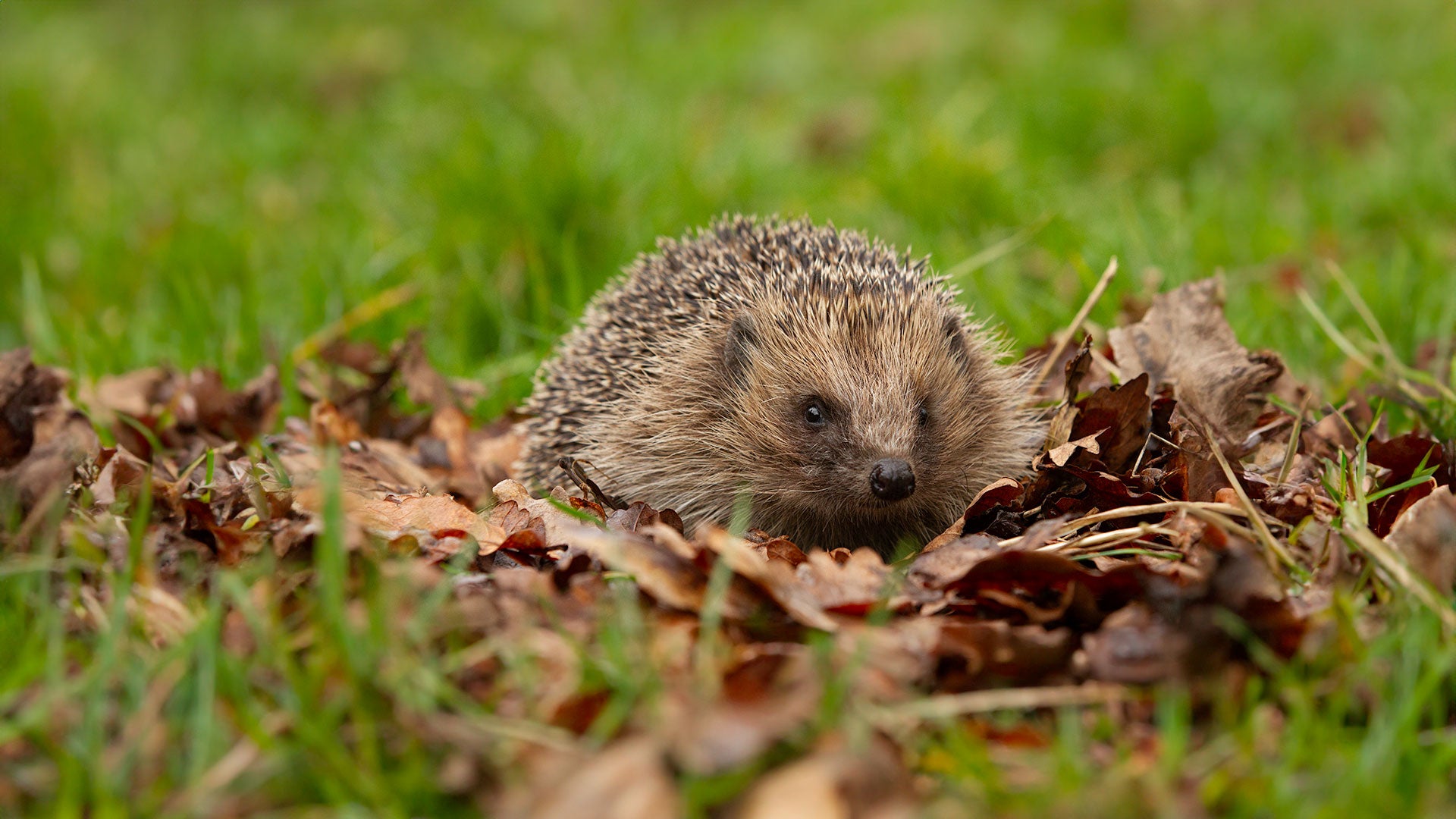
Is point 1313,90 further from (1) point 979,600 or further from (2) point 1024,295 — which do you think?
(1) point 979,600

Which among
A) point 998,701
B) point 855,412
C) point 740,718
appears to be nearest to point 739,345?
point 855,412

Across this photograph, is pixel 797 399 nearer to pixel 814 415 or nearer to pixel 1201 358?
pixel 814 415

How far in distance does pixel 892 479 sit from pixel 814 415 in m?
0.55

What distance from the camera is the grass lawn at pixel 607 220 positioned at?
265 centimetres

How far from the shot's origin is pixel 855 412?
454cm

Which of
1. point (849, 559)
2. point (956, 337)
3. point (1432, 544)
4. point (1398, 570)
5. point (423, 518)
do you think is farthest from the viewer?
point (956, 337)

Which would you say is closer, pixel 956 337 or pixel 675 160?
pixel 956 337

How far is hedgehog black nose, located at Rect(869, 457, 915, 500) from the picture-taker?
14.0ft

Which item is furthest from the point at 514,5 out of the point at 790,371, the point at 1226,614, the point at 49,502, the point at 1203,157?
the point at 1226,614

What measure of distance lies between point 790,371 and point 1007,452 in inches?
37.7

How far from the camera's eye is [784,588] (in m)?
3.23

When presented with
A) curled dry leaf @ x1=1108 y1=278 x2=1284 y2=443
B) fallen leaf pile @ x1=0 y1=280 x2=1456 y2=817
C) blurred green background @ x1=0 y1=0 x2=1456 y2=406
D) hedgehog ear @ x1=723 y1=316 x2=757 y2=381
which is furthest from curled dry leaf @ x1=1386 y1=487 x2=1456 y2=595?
blurred green background @ x1=0 y1=0 x2=1456 y2=406

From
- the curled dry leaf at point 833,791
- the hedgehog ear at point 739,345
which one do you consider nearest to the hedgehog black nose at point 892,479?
the hedgehog ear at point 739,345

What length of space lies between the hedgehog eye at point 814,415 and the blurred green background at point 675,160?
175cm
